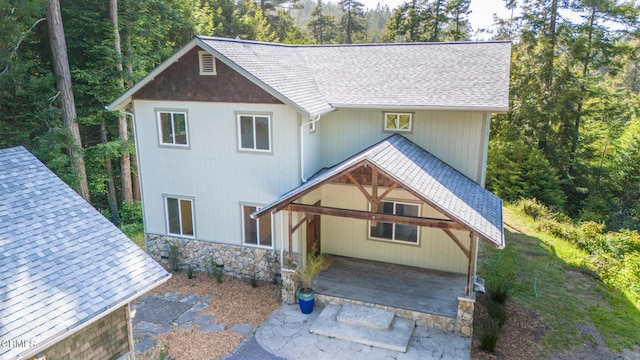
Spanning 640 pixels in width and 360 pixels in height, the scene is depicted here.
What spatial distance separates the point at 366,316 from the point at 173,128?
24.9ft

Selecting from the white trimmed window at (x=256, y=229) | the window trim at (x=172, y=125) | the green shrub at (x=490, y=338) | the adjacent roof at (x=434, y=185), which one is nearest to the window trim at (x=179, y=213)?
the window trim at (x=172, y=125)

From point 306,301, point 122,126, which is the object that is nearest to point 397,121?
point 306,301

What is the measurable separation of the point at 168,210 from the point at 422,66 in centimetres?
926

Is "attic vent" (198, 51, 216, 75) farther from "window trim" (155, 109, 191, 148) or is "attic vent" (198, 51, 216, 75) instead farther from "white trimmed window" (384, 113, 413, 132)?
"white trimmed window" (384, 113, 413, 132)

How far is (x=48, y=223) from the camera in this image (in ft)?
24.3

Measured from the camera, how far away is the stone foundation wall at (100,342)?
6520 millimetres

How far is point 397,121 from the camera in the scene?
12281mm

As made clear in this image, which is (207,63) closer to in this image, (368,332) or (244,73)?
(244,73)

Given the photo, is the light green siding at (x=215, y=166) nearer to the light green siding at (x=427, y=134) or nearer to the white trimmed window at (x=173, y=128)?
the white trimmed window at (x=173, y=128)

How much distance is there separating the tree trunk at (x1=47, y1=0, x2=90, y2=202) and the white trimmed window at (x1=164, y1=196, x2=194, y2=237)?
6577mm

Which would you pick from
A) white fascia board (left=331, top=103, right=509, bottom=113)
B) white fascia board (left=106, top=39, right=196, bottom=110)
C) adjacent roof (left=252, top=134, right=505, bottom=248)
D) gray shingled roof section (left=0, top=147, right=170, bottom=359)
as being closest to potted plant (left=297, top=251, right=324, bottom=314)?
adjacent roof (left=252, top=134, right=505, bottom=248)

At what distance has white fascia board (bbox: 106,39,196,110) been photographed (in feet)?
37.2

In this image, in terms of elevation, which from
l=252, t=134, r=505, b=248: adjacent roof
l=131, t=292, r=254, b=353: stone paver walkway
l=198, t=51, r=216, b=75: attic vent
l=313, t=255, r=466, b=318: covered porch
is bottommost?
l=131, t=292, r=254, b=353: stone paver walkway

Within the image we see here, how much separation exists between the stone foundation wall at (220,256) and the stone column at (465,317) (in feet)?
16.7
